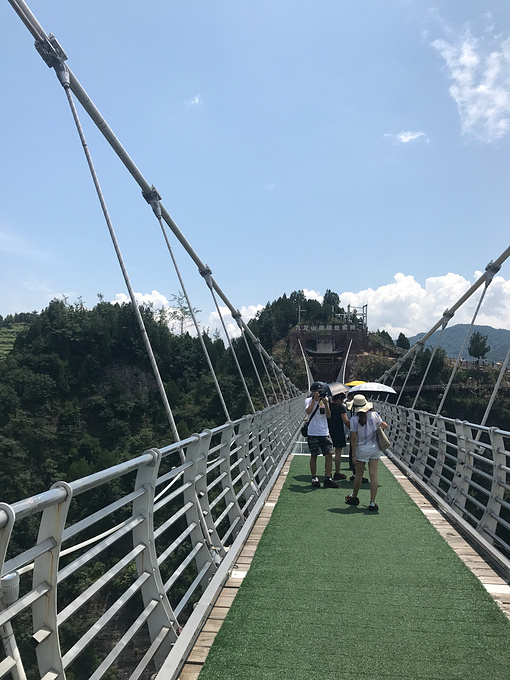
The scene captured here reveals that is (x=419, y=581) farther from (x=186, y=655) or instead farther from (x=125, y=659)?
(x=125, y=659)

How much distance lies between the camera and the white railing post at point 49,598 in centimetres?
163

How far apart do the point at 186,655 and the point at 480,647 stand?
4.75 feet

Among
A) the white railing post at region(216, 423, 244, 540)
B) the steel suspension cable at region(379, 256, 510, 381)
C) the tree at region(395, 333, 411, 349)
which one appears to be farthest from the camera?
the tree at region(395, 333, 411, 349)

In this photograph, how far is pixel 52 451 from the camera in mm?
58125

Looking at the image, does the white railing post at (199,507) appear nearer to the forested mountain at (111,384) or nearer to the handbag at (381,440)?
the handbag at (381,440)

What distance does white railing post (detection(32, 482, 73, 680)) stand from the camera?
1.63m

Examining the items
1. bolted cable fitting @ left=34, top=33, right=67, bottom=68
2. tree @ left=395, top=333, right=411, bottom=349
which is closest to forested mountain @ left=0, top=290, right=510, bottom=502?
tree @ left=395, top=333, right=411, bottom=349

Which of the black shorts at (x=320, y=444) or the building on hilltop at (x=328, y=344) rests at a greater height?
the building on hilltop at (x=328, y=344)

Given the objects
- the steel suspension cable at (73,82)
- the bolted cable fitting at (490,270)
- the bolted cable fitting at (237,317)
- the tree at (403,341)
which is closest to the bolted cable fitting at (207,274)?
the steel suspension cable at (73,82)

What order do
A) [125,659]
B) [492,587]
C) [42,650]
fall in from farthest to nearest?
[125,659]
[492,587]
[42,650]

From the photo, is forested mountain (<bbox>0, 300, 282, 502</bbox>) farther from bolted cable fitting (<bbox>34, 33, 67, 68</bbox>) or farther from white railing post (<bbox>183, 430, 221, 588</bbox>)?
white railing post (<bbox>183, 430, 221, 588</bbox>)

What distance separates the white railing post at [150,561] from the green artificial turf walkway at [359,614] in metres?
0.26

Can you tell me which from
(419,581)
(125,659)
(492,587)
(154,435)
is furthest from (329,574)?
(154,435)

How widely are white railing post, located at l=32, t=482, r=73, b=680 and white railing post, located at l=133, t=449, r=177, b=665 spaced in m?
0.79
